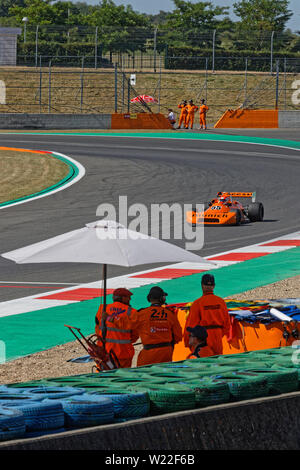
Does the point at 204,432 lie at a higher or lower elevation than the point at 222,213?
lower

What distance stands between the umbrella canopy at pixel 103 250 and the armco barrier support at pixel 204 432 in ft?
8.21

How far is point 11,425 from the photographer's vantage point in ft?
17.1

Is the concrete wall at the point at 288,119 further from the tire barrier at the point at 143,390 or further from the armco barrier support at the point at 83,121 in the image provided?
the tire barrier at the point at 143,390

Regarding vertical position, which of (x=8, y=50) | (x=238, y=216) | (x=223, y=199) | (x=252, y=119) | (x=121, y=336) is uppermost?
(x=8, y=50)

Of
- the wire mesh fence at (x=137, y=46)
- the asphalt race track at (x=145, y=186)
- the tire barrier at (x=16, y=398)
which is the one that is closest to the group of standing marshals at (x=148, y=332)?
the tire barrier at (x=16, y=398)

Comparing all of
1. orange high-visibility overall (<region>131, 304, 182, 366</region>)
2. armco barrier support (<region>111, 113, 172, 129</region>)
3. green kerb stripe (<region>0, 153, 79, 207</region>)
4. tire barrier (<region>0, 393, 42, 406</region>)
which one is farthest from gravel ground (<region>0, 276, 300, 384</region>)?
armco barrier support (<region>111, 113, 172, 129</region>)

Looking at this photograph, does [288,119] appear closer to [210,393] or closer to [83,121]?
[83,121]

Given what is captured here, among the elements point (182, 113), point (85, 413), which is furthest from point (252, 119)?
point (85, 413)

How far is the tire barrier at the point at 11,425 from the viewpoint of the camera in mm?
5180

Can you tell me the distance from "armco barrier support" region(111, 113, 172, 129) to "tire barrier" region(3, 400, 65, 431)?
40.5 metres

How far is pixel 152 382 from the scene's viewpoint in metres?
6.54

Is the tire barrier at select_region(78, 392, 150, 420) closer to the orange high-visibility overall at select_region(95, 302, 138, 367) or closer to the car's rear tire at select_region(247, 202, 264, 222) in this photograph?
the orange high-visibility overall at select_region(95, 302, 138, 367)

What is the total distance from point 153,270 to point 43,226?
4944 mm
